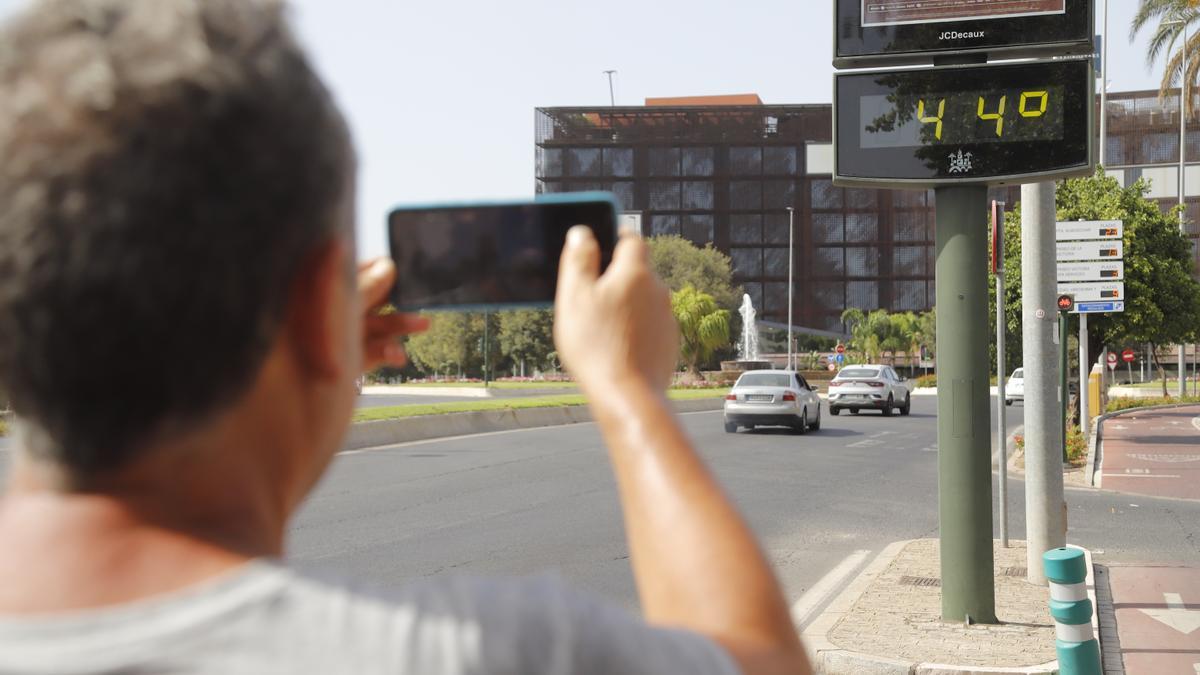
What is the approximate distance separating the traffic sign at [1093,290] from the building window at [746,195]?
82641mm

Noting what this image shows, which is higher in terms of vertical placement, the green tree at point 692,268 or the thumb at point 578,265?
the green tree at point 692,268

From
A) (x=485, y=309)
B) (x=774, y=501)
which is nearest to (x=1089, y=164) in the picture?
(x=485, y=309)

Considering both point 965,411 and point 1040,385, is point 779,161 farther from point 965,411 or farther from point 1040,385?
point 965,411

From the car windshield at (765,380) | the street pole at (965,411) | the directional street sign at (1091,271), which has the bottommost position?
the car windshield at (765,380)

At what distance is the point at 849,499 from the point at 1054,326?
18.5 ft

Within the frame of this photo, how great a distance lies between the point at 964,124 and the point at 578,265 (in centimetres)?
628

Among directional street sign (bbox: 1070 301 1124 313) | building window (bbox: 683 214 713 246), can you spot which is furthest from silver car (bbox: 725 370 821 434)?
building window (bbox: 683 214 713 246)

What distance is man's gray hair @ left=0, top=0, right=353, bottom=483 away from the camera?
80 centimetres

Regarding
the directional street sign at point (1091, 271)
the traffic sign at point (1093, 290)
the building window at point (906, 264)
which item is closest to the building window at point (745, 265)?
the building window at point (906, 264)

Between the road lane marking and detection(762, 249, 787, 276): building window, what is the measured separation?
3717 inches

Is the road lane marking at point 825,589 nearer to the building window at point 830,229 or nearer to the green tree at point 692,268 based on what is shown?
the green tree at point 692,268

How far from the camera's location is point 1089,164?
6.78 m

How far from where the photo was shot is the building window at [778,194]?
10219cm

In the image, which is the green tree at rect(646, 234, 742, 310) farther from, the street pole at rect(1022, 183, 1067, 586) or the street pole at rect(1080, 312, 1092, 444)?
the street pole at rect(1022, 183, 1067, 586)
